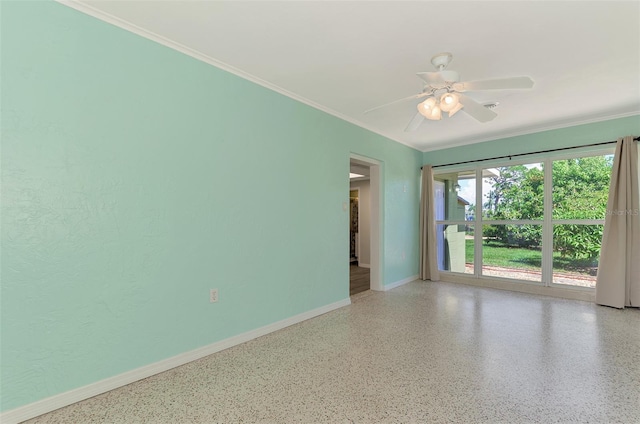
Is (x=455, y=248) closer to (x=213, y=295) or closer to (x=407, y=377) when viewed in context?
(x=407, y=377)

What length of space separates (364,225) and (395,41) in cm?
545

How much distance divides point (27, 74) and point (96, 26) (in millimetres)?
547

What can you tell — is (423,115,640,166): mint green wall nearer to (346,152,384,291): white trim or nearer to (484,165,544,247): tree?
(484,165,544,247): tree

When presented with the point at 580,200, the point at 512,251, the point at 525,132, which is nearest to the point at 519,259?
the point at 512,251

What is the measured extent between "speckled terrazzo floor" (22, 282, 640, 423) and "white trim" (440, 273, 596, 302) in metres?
0.86

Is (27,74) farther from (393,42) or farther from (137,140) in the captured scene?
(393,42)

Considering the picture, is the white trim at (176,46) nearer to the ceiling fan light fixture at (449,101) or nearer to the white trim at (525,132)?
the ceiling fan light fixture at (449,101)

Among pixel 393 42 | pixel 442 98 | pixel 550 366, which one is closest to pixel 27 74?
pixel 393 42

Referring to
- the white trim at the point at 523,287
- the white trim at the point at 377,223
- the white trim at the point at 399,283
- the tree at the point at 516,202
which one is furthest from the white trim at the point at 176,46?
the white trim at the point at 523,287

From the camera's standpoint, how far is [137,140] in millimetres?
2148

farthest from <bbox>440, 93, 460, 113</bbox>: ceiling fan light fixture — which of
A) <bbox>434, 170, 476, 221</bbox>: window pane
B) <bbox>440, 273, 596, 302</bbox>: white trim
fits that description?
<bbox>440, 273, 596, 302</bbox>: white trim

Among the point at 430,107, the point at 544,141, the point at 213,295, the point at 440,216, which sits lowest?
the point at 213,295

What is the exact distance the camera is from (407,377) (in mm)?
2180

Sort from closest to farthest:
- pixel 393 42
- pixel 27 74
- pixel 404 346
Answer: pixel 27 74, pixel 393 42, pixel 404 346
